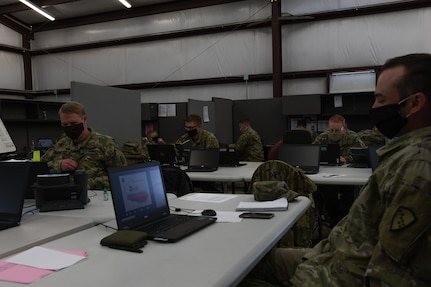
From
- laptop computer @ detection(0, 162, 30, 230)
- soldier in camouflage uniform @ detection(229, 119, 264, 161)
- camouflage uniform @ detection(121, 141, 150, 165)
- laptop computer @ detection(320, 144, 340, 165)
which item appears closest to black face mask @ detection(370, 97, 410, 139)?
laptop computer @ detection(0, 162, 30, 230)

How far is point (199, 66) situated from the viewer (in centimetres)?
980

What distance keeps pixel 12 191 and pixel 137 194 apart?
736mm

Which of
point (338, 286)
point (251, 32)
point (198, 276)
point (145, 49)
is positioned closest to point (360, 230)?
point (338, 286)

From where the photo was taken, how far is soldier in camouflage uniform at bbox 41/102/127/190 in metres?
3.36

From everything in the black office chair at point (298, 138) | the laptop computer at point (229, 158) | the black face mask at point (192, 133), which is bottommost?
the laptop computer at point (229, 158)

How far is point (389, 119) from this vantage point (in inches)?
61.1

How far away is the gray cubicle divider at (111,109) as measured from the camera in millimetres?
4793

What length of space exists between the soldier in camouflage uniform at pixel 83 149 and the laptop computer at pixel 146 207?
1379mm

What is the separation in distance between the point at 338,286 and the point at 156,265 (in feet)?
2.17

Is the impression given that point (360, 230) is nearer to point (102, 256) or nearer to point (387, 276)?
point (387, 276)

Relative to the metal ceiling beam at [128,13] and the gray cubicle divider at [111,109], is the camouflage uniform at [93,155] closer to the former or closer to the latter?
the gray cubicle divider at [111,109]

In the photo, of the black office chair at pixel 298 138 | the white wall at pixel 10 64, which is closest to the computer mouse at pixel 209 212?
the black office chair at pixel 298 138

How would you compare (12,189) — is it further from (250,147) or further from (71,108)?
(250,147)

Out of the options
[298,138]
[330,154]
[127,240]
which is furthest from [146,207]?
[298,138]
